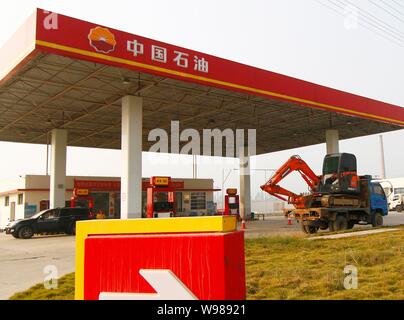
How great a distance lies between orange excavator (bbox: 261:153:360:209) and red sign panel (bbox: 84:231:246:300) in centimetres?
1634

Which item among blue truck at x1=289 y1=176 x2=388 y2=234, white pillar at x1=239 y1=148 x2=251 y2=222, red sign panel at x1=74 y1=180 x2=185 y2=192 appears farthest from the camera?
white pillar at x1=239 y1=148 x2=251 y2=222

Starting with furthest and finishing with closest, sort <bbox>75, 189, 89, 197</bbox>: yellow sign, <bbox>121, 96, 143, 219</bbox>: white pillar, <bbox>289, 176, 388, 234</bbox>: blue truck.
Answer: <bbox>75, 189, 89, 197</bbox>: yellow sign → <bbox>289, 176, 388, 234</bbox>: blue truck → <bbox>121, 96, 143, 219</bbox>: white pillar

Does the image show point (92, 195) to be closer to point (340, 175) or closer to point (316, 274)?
point (340, 175)

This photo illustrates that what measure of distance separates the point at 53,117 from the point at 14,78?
7942mm

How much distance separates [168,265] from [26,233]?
21333 mm

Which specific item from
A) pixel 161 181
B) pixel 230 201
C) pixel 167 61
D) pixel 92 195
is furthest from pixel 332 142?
pixel 92 195

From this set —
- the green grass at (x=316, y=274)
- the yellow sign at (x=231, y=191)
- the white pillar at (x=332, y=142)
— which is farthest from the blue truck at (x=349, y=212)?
the yellow sign at (x=231, y=191)

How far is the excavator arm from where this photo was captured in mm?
20531

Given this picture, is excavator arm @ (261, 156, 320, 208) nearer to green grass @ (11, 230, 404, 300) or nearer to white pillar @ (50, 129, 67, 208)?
green grass @ (11, 230, 404, 300)

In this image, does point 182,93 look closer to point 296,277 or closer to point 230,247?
point 296,277

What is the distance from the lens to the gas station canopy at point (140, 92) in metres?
14.8

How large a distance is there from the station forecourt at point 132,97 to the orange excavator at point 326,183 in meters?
3.57

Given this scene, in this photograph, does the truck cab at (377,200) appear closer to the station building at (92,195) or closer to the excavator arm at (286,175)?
the excavator arm at (286,175)

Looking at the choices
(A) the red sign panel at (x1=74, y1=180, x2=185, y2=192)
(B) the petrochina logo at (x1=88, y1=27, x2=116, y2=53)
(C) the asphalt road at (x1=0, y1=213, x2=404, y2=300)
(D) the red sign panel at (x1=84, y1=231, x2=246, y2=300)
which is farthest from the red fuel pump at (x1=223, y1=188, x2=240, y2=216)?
(D) the red sign panel at (x1=84, y1=231, x2=246, y2=300)
